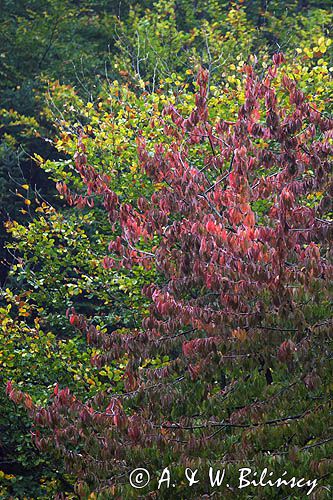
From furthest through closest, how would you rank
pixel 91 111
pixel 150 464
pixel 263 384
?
1. pixel 91 111
2. pixel 263 384
3. pixel 150 464

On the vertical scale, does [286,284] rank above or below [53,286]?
above

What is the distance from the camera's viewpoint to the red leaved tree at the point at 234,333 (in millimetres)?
5961

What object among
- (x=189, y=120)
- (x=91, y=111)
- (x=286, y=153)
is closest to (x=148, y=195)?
(x=91, y=111)

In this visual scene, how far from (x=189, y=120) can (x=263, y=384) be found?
2.60 metres

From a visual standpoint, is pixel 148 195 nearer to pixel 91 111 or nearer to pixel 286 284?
pixel 91 111

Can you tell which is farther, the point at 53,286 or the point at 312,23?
the point at 312,23

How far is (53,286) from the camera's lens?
49.0 ft

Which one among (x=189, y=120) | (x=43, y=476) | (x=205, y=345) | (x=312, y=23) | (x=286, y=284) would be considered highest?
(x=189, y=120)

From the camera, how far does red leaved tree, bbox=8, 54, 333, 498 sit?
596 centimetres

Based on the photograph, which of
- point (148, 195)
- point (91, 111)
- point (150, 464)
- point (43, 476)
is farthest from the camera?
point (91, 111)

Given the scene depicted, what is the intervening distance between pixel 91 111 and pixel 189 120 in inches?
337

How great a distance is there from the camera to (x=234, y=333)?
6.20 metres

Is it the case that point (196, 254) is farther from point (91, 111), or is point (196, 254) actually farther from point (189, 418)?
point (91, 111)

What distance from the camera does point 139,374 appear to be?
7.02 metres
